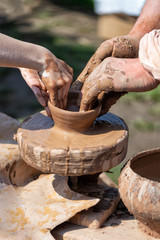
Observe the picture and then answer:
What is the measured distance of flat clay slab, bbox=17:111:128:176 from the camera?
2357mm

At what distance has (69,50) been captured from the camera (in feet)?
26.4

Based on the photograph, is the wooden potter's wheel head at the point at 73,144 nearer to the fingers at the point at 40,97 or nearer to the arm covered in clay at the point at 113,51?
the fingers at the point at 40,97

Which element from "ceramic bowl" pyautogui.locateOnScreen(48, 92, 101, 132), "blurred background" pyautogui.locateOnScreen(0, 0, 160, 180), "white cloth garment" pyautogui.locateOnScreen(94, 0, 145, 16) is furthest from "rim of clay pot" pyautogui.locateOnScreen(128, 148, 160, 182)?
"white cloth garment" pyautogui.locateOnScreen(94, 0, 145, 16)

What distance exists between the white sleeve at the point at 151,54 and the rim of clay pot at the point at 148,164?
1.71 feet

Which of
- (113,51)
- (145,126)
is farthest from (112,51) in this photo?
(145,126)

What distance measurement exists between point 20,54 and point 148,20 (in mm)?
1038

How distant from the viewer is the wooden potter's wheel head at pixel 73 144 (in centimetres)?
236

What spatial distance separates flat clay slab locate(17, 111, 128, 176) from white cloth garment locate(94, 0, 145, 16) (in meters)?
6.76

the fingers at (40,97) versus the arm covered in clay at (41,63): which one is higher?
the arm covered in clay at (41,63)

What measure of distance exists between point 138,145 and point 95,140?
2.41 m

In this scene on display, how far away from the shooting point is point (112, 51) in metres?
2.72

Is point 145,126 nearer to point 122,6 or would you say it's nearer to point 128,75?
point 128,75

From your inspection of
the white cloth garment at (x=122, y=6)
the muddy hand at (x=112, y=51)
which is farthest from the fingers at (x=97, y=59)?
the white cloth garment at (x=122, y=6)

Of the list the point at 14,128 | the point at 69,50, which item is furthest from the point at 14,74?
the point at 14,128
